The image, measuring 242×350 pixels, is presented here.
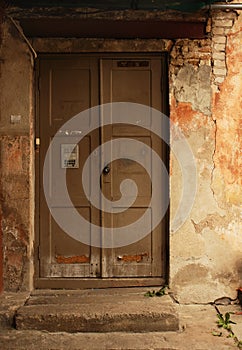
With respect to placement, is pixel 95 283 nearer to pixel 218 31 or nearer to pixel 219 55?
pixel 219 55

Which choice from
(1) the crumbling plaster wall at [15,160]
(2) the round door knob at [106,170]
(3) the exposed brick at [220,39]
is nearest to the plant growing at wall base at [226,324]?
(2) the round door knob at [106,170]

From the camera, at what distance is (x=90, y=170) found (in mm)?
5016

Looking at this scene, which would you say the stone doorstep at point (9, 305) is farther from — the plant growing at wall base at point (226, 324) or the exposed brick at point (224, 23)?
the exposed brick at point (224, 23)

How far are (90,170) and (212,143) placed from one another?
129 cm

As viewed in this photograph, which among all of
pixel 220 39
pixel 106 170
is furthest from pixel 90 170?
pixel 220 39

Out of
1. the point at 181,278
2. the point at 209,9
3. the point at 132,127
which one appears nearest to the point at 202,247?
the point at 181,278

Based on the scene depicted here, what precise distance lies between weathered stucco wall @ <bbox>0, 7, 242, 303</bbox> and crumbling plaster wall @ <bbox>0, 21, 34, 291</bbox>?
1 cm

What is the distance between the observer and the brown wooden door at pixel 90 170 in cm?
500

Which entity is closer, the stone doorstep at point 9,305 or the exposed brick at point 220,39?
the stone doorstep at point 9,305

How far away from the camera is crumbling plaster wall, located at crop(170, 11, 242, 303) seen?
16.1ft

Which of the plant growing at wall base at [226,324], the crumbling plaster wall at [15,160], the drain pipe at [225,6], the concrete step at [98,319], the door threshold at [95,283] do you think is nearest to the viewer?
the plant growing at wall base at [226,324]

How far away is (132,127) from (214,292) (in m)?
1.89

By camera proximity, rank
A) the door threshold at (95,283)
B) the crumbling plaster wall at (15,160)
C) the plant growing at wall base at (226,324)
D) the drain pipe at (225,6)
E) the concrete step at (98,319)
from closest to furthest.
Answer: the plant growing at wall base at (226,324)
the concrete step at (98,319)
the drain pipe at (225,6)
the crumbling plaster wall at (15,160)
the door threshold at (95,283)

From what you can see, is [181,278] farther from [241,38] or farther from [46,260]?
[241,38]
